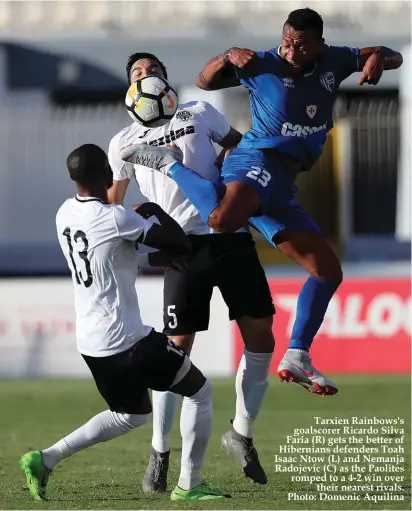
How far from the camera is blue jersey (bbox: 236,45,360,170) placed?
27.2 feet

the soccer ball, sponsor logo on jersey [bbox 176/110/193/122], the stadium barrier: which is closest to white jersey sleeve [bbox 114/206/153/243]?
the soccer ball

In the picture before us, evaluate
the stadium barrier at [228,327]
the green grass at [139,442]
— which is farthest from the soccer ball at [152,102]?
the stadium barrier at [228,327]

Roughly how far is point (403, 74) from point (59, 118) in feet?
19.8

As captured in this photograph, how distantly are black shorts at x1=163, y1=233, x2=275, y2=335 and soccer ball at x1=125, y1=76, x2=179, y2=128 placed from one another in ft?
2.60

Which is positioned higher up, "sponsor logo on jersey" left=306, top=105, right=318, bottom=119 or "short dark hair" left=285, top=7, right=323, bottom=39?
"short dark hair" left=285, top=7, right=323, bottom=39

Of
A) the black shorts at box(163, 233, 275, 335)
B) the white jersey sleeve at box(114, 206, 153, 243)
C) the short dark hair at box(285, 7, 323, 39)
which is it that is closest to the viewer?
the white jersey sleeve at box(114, 206, 153, 243)

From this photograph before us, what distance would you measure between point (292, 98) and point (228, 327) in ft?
27.9

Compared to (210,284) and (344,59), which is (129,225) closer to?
Result: (210,284)

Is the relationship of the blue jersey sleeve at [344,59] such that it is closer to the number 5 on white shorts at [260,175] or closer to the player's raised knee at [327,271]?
the number 5 on white shorts at [260,175]

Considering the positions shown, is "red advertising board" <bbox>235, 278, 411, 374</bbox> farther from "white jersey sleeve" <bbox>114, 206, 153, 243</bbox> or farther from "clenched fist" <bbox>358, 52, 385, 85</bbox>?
"white jersey sleeve" <bbox>114, 206, 153, 243</bbox>

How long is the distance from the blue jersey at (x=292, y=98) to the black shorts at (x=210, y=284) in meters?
0.67

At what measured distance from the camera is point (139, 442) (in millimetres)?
11602

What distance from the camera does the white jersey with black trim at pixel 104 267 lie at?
741 cm

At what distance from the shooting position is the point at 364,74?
26.8 feet
